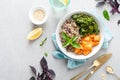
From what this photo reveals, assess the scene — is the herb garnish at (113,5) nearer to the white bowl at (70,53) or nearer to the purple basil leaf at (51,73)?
the white bowl at (70,53)

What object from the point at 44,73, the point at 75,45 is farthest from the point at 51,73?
the point at 75,45

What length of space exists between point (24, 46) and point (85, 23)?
0.23m

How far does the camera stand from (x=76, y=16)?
4.19ft

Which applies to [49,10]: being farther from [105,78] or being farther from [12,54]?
[105,78]

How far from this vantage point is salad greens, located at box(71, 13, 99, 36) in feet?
4.19

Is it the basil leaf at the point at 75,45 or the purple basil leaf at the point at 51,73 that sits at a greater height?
the basil leaf at the point at 75,45

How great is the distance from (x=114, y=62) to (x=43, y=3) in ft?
1.07

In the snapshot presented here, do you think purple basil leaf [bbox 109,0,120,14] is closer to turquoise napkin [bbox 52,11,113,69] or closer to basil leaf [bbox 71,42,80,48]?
turquoise napkin [bbox 52,11,113,69]

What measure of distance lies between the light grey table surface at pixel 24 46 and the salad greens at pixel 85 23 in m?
0.04

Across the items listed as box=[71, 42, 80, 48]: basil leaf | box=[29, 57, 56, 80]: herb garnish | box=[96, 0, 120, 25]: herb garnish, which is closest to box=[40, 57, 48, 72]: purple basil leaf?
box=[29, 57, 56, 80]: herb garnish

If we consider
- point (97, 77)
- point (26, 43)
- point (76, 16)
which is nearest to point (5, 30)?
point (26, 43)

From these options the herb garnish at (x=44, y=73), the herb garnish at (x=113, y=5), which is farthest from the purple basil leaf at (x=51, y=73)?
the herb garnish at (x=113, y=5)

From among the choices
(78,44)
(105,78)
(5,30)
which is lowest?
(105,78)

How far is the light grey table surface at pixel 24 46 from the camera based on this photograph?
1287 mm
